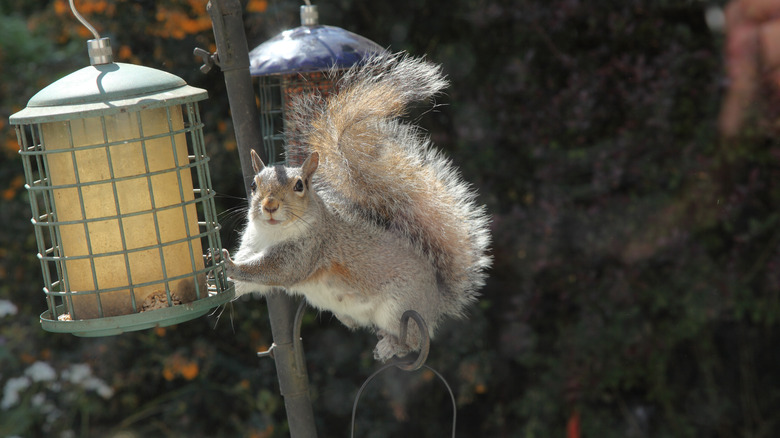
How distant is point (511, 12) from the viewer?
2230 millimetres

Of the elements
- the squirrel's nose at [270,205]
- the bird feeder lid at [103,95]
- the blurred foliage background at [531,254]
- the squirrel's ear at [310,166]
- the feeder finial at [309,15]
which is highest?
the feeder finial at [309,15]

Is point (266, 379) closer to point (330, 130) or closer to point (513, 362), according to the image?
point (513, 362)

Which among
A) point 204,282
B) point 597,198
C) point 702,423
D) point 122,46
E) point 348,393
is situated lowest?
point 702,423

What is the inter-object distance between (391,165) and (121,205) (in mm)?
422

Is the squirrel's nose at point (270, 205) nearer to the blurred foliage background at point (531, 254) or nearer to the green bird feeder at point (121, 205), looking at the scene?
the green bird feeder at point (121, 205)

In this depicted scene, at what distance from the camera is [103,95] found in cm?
96

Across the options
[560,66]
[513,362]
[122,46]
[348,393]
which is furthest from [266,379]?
[560,66]

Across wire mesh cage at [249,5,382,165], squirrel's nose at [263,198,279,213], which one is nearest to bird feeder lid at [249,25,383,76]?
wire mesh cage at [249,5,382,165]

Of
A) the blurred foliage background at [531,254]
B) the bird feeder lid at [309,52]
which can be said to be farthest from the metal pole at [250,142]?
the blurred foliage background at [531,254]

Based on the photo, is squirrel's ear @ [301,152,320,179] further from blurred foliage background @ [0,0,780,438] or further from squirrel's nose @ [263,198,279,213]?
blurred foliage background @ [0,0,780,438]

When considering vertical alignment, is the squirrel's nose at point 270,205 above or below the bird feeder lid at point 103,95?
below

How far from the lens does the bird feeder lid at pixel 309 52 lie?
1.28m

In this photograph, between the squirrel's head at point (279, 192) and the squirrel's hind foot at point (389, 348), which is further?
the squirrel's hind foot at point (389, 348)

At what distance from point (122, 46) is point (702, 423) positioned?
214 cm
